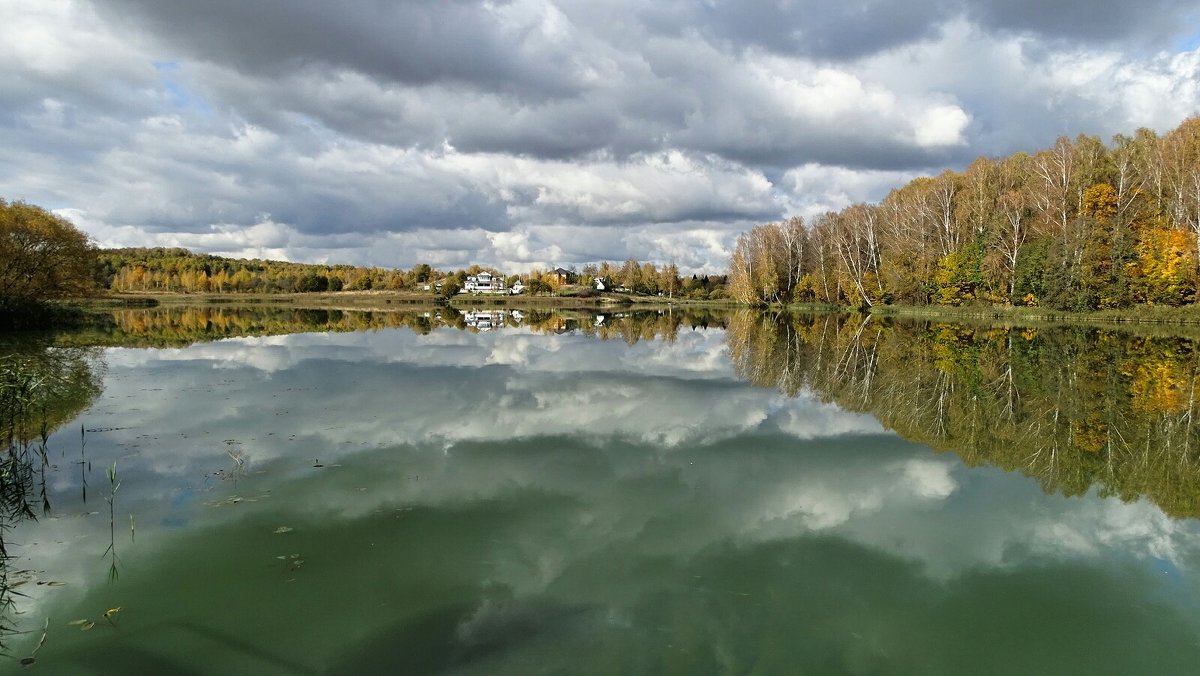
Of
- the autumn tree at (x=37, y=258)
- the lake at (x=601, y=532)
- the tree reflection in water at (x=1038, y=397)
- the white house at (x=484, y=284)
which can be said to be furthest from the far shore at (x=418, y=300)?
the lake at (x=601, y=532)

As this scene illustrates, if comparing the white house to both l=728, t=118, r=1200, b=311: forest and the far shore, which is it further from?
l=728, t=118, r=1200, b=311: forest

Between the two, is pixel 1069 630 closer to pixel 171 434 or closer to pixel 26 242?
pixel 171 434

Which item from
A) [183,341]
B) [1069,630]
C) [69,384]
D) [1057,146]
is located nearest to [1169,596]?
[1069,630]

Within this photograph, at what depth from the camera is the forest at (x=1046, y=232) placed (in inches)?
1652

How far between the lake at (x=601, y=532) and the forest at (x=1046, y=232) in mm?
35053

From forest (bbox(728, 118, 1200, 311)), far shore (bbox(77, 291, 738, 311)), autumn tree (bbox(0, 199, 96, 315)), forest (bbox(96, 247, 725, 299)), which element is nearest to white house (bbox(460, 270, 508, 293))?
forest (bbox(96, 247, 725, 299))

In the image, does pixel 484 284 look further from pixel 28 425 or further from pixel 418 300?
pixel 28 425

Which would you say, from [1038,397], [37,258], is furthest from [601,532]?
[37,258]

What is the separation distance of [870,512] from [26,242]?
49235 mm

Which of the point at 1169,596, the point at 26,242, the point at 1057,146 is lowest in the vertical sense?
the point at 1169,596

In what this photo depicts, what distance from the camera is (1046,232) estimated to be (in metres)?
48.9

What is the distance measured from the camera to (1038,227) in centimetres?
4981

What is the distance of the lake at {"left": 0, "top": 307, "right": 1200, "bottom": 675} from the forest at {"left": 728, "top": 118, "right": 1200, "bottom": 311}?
1380 inches

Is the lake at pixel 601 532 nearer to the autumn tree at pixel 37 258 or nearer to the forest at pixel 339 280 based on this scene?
the autumn tree at pixel 37 258
